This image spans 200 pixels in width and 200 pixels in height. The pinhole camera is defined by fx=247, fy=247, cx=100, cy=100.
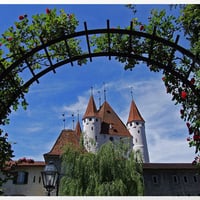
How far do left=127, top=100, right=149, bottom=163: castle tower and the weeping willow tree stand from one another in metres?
17.9

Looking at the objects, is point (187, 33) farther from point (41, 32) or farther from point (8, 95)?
point (8, 95)

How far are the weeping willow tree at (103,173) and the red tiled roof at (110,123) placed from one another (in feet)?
55.3

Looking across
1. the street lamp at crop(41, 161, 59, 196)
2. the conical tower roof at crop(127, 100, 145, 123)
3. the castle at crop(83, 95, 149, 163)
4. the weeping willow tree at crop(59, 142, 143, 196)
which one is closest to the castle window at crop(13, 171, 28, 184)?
the weeping willow tree at crop(59, 142, 143, 196)

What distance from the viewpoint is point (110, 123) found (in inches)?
1209

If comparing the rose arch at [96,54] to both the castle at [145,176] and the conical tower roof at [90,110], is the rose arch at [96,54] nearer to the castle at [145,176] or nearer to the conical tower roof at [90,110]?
the castle at [145,176]

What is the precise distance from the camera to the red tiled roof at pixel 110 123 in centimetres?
2970

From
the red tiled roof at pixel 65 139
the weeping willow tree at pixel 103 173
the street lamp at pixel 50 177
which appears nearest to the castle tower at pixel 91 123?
the red tiled roof at pixel 65 139

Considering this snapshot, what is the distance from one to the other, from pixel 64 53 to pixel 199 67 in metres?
1.38

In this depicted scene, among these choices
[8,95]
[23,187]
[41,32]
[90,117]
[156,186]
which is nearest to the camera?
[8,95]

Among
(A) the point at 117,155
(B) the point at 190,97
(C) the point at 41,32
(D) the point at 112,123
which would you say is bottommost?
(B) the point at 190,97

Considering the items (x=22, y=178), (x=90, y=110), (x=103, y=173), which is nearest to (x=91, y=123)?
(x=90, y=110)

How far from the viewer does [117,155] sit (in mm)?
12031

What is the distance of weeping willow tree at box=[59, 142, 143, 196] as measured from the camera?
35.1 feet

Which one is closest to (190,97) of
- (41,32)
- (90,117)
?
(41,32)
